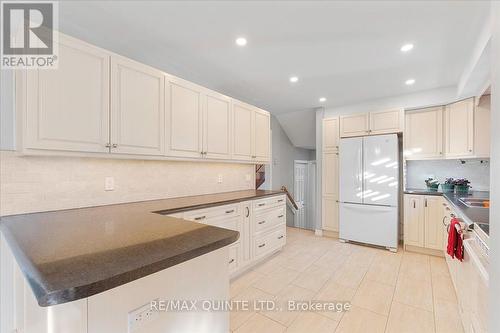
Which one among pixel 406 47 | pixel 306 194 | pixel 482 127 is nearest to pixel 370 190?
pixel 482 127

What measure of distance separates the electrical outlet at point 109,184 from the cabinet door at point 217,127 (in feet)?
3.28

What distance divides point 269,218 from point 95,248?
2435mm

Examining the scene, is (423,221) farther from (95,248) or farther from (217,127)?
(95,248)

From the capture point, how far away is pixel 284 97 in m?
3.91

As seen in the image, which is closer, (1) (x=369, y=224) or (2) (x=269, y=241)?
A: (2) (x=269, y=241)

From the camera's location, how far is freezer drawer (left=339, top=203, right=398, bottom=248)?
11.1 ft

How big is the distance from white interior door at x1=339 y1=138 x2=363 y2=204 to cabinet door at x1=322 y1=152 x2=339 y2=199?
25cm

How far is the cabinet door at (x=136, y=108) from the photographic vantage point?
1.84m

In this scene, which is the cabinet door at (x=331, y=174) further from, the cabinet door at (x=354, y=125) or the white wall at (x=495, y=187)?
the white wall at (x=495, y=187)

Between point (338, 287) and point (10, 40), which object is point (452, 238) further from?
point (10, 40)

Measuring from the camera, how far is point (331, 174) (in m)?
4.21

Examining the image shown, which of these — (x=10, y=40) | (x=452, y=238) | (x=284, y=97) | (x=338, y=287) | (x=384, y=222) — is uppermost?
(x=284, y=97)

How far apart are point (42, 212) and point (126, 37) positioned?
1660 mm

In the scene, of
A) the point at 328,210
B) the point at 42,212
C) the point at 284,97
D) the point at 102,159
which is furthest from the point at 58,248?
the point at 328,210
